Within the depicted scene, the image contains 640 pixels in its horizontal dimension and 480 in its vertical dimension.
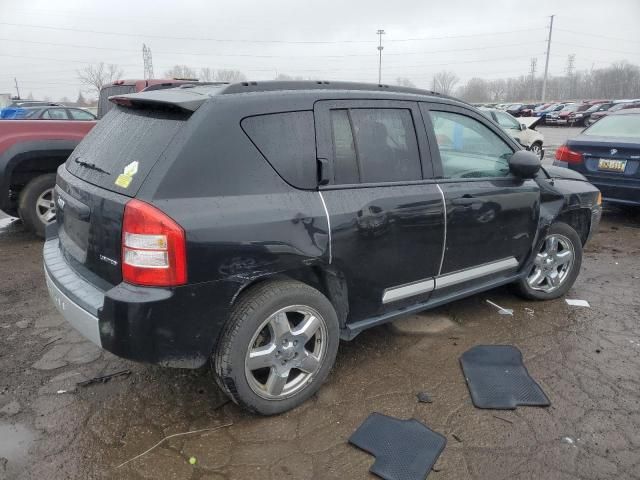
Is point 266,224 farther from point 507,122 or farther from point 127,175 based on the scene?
point 507,122

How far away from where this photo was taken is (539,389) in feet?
9.97

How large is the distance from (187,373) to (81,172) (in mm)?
1432

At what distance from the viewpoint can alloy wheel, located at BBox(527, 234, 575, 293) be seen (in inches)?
169

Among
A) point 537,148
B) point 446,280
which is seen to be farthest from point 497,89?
point 446,280

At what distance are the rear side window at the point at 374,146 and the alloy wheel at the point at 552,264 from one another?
1.77 meters

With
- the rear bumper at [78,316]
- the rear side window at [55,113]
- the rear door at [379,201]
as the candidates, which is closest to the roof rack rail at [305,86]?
the rear door at [379,201]

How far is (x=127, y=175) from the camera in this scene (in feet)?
8.15

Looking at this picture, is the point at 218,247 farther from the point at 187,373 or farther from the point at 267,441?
the point at 187,373

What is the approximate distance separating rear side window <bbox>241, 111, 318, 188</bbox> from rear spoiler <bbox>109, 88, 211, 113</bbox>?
27cm

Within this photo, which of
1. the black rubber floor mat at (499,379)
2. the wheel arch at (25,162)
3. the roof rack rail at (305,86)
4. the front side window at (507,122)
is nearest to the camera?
the roof rack rail at (305,86)

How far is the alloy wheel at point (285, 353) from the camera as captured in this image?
2.66 m

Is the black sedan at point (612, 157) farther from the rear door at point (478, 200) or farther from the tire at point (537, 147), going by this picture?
the tire at point (537, 147)

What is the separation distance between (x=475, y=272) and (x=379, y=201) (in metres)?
1.16

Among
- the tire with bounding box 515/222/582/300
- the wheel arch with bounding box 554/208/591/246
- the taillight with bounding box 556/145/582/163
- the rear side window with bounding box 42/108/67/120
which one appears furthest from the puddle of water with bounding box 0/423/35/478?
the rear side window with bounding box 42/108/67/120
